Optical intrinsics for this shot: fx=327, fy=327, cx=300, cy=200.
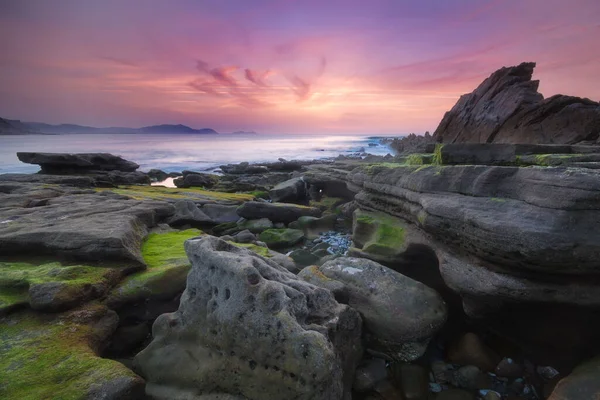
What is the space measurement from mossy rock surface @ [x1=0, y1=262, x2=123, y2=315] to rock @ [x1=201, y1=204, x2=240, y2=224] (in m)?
8.72

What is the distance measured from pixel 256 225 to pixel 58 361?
32.2 feet

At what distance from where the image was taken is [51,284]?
A: 543 cm

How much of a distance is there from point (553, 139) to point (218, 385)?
18350 mm

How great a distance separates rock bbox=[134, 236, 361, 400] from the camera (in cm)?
393

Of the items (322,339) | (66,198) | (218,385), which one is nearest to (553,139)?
(322,339)

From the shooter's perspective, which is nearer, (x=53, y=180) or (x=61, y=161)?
(x=53, y=180)

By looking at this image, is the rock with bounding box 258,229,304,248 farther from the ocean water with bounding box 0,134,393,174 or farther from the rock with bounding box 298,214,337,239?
the ocean water with bounding box 0,134,393,174

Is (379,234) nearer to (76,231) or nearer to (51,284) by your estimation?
(51,284)

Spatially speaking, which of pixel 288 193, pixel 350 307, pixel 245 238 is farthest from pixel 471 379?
pixel 288 193

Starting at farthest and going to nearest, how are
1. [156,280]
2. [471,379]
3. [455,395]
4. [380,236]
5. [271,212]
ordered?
[271,212]
[380,236]
[156,280]
[471,379]
[455,395]

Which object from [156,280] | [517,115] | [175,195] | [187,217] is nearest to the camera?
[156,280]

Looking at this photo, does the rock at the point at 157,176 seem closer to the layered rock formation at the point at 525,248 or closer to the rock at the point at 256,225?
the rock at the point at 256,225

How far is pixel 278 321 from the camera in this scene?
4.12 meters

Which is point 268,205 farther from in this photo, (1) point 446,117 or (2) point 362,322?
(1) point 446,117
